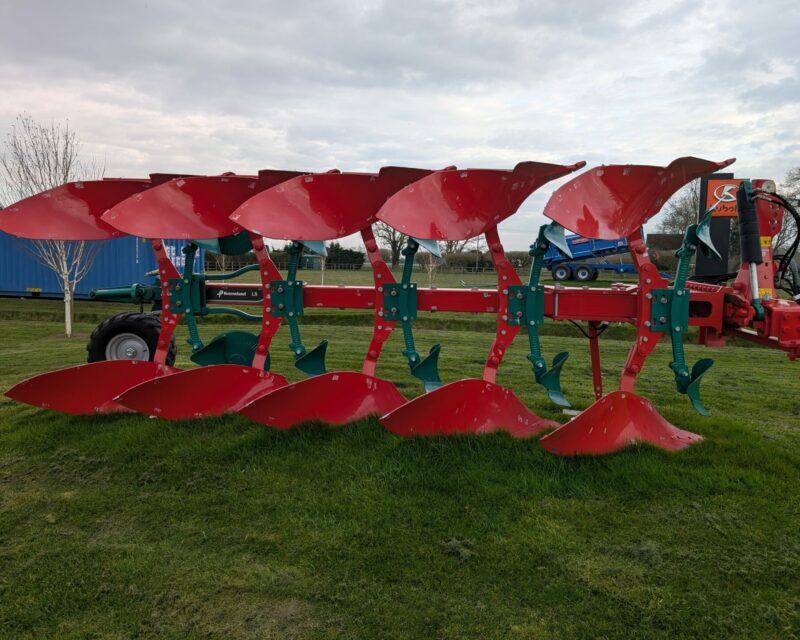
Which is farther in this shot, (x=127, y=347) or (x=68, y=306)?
(x=68, y=306)

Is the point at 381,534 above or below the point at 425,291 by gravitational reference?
below

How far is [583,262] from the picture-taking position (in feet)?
99.2

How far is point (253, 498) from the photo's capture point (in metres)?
3.31

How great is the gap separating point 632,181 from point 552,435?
1761 mm

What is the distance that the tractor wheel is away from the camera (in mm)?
5695

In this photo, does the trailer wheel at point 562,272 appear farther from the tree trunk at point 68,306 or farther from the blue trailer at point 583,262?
the tree trunk at point 68,306

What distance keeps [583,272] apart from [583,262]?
916 mm

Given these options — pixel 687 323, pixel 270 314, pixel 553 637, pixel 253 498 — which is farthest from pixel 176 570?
pixel 687 323

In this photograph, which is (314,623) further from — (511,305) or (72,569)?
(511,305)

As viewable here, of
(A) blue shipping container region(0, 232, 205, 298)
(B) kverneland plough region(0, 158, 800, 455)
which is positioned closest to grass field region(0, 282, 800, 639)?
(B) kverneland plough region(0, 158, 800, 455)

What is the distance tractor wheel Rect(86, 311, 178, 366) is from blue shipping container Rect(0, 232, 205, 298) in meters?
14.5

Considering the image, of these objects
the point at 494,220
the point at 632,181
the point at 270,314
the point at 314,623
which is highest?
the point at 632,181

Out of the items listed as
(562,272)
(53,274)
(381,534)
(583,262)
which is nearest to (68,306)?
(53,274)

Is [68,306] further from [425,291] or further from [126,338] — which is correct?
[425,291]
